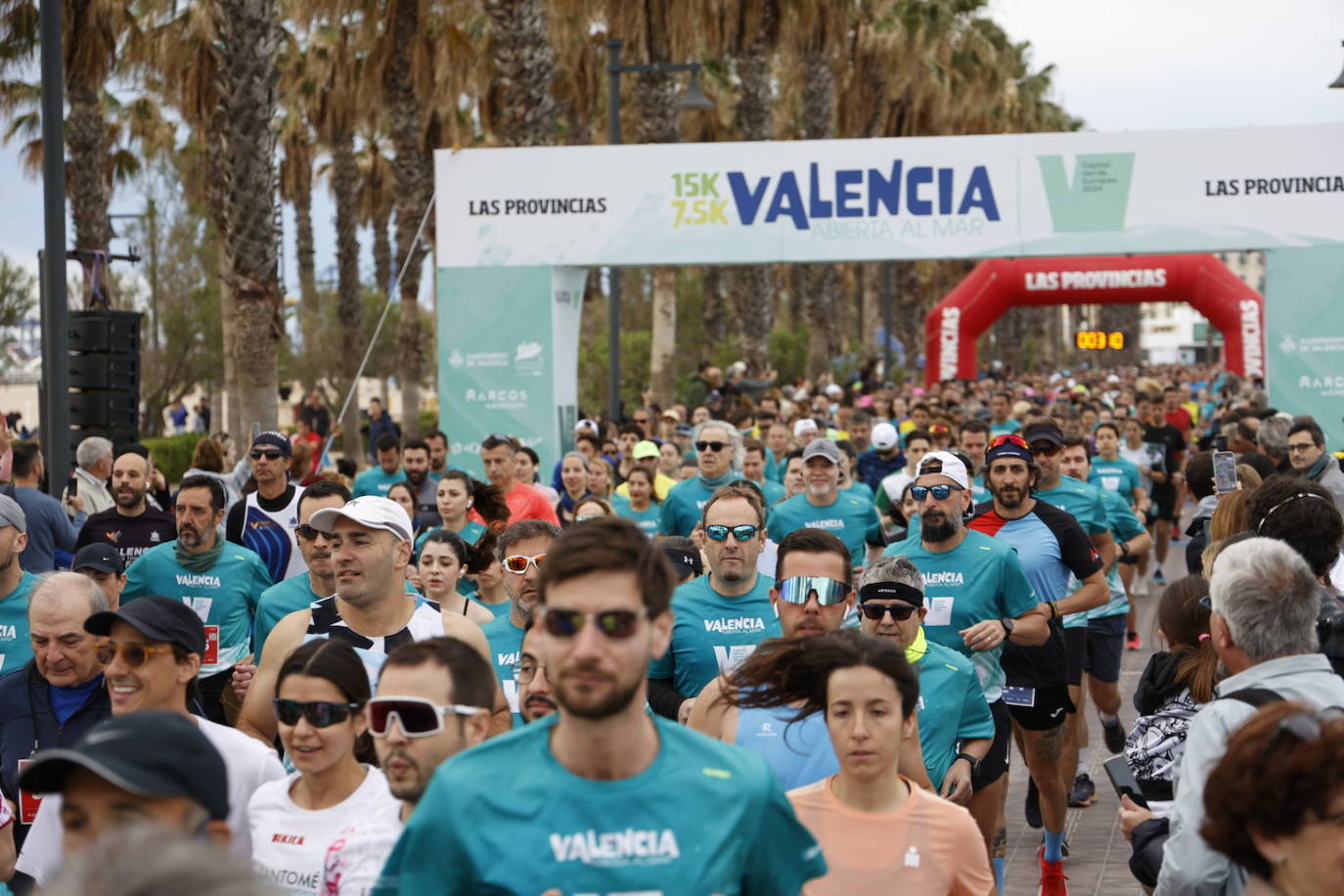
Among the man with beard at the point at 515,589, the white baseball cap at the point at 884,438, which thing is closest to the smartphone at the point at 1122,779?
the man with beard at the point at 515,589

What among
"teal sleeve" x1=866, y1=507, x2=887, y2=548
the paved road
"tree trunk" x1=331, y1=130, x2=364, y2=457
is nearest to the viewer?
the paved road

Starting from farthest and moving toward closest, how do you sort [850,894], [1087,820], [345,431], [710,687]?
1. [345,431]
2. [1087,820]
3. [710,687]
4. [850,894]

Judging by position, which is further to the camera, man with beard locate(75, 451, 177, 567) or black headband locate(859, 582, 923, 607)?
man with beard locate(75, 451, 177, 567)

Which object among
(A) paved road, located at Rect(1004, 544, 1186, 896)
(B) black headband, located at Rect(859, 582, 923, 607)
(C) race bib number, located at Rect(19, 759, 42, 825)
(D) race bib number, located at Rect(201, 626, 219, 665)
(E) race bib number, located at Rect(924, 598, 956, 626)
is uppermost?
(B) black headband, located at Rect(859, 582, 923, 607)

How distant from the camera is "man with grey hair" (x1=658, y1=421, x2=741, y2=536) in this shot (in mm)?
10703

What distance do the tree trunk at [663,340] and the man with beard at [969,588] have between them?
65.4 feet

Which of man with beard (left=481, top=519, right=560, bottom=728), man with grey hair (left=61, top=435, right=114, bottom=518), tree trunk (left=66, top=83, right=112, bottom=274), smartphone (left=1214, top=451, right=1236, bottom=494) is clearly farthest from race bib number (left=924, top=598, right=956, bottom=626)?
tree trunk (left=66, top=83, right=112, bottom=274)

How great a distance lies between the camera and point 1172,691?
206 inches

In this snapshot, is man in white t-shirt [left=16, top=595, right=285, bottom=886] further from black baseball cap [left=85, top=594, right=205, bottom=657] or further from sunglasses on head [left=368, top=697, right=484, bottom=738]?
sunglasses on head [left=368, top=697, right=484, bottom=738]

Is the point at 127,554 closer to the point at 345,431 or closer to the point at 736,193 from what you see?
the point at 736,193

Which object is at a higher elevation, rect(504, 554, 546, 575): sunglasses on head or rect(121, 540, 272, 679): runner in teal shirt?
rect(504, 554, 546, 575): sunglasses on head

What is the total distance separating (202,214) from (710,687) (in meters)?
35.2

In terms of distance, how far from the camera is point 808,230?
17141 millimetres

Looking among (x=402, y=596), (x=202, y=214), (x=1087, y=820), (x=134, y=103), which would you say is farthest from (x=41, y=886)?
(x=202, y=214)
